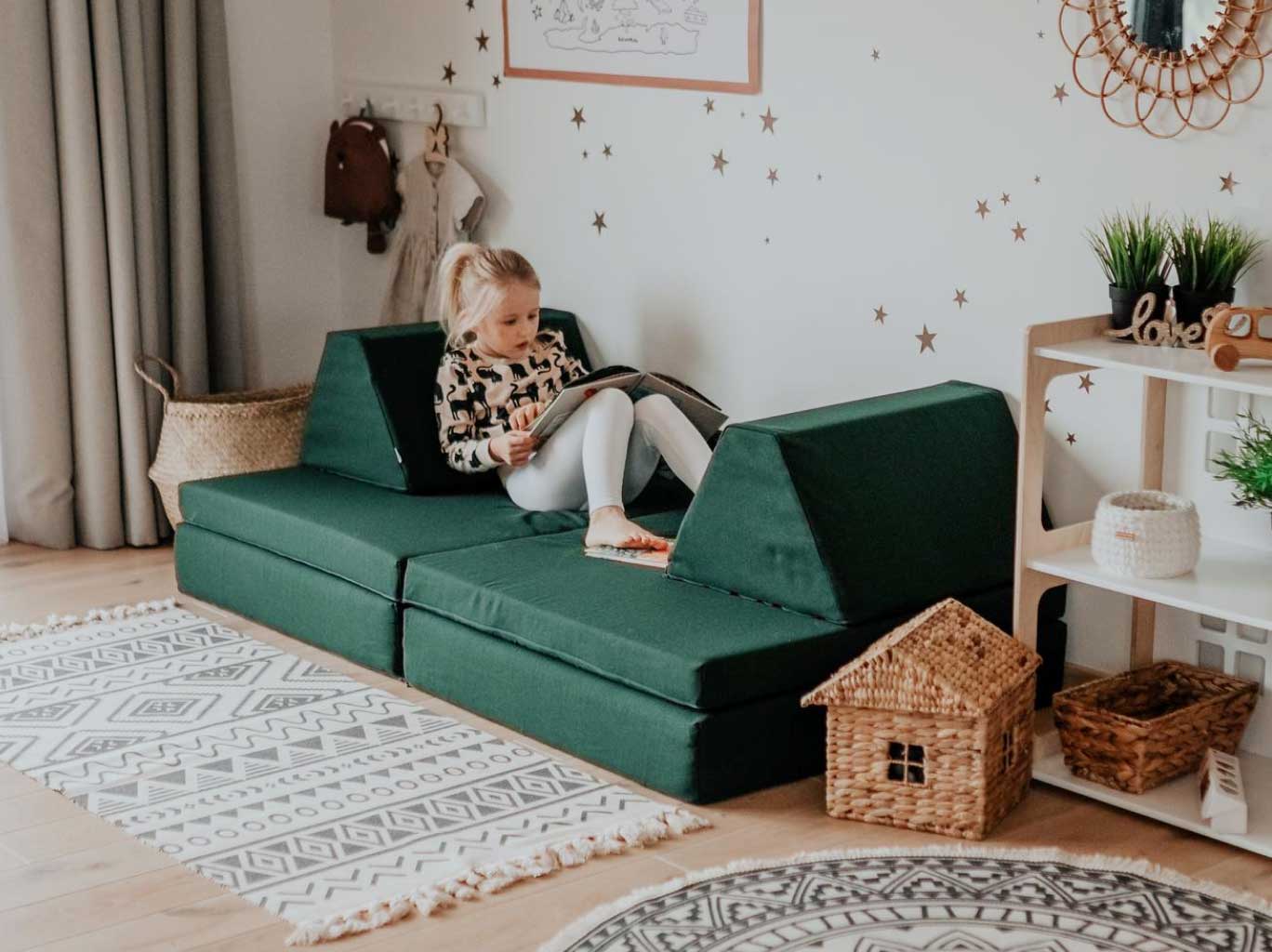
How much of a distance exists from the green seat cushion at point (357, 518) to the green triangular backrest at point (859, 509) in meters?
0.56

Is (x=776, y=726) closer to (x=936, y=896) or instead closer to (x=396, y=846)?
(x=936, y=896)

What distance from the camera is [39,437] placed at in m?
4.37

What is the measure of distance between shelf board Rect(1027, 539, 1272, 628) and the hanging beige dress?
205 centimetres

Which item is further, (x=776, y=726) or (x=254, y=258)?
(x=254, y=258)

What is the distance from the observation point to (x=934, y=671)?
2.68 m

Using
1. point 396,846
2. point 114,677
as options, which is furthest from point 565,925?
point 114,677

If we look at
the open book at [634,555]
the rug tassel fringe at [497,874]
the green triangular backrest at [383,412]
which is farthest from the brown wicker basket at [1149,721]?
→ the green triangular backrest at [383,412]

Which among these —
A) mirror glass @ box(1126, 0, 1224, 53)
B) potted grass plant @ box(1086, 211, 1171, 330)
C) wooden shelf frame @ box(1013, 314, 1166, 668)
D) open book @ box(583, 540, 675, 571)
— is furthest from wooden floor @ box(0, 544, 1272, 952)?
mirror glass @ box(1126, 0, 1224, 53)

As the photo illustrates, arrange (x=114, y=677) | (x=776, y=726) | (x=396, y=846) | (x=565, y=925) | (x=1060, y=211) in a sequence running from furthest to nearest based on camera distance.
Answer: (x=114, y=677)
(x=1060, y=211)
(x=776, y=726)
(x=396, y=846)
(x=565, y=925)

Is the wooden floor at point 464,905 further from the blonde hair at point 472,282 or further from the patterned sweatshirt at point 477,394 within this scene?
the blonde hair at point 472,282

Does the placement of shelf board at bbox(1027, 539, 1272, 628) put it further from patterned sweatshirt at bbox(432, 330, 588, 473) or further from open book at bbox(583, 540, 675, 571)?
patterned sweatshirt at bbox(432, 330, 588, 473)

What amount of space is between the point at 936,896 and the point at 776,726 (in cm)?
47

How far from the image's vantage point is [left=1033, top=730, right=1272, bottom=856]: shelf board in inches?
104

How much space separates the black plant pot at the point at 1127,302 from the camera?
2867 mm
